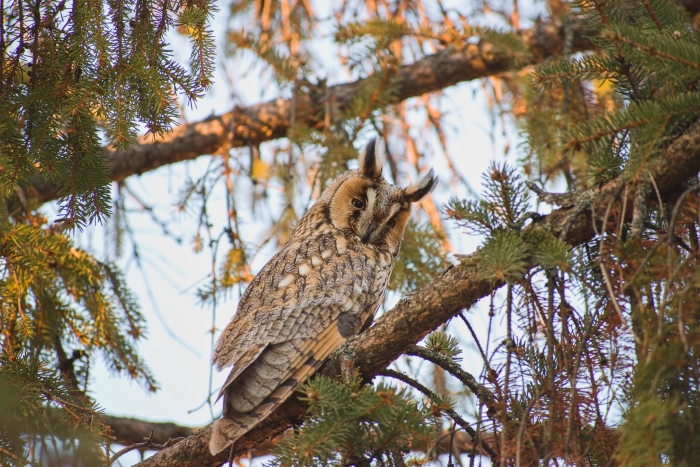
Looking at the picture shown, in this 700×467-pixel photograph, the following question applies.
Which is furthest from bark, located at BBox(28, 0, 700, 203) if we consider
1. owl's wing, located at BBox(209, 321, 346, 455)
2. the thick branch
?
owl's wing, located at BBox(209, 321, 346, 455)

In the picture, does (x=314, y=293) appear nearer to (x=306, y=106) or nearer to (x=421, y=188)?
(x=421, y=188)

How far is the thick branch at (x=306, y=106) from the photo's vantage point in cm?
402

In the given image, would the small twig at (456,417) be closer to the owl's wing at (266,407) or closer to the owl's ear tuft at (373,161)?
the owl's wing at (266,407)

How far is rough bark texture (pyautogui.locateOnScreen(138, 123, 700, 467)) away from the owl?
135mm

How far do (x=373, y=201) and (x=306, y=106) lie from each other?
153 centimetres

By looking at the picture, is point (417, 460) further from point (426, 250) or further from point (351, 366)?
point (426, 250)

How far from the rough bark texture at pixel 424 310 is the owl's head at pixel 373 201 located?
849 mm

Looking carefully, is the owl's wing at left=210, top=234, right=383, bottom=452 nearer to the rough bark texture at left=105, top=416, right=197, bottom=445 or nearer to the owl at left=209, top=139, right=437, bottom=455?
the owl at left=209, top=139, right=437, bottom=455

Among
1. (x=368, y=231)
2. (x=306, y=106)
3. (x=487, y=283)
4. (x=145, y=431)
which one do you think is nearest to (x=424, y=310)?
(x=487, y=283)

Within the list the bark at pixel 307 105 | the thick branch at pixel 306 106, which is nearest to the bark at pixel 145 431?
the bark at pixel 307 105

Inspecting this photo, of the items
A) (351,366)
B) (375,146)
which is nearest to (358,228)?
(375,146)

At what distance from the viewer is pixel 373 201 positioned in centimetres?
296

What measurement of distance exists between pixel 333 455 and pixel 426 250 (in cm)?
190

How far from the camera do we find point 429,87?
166 inches
